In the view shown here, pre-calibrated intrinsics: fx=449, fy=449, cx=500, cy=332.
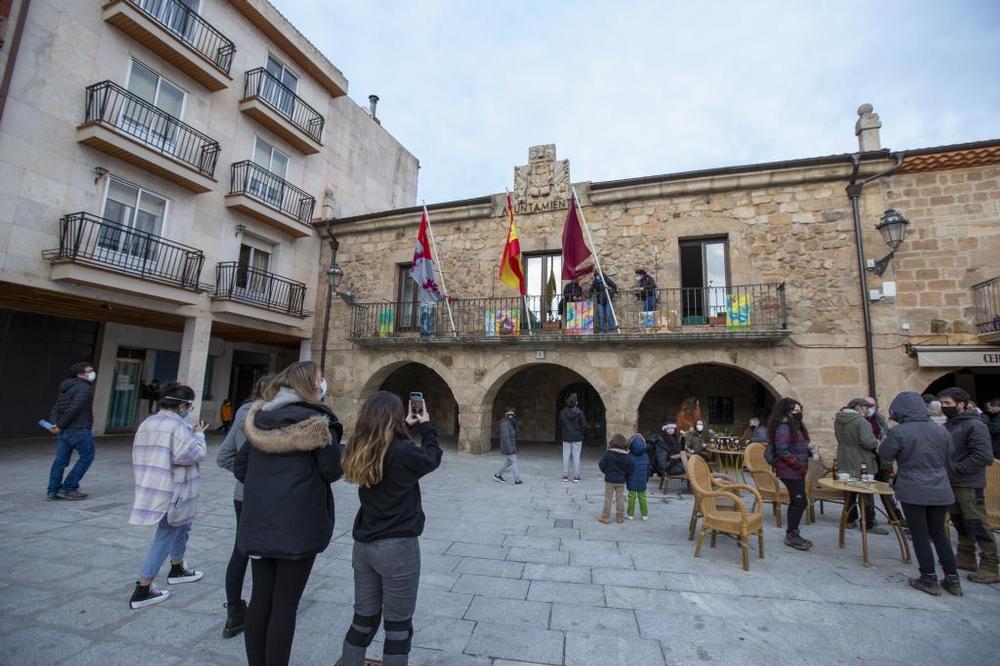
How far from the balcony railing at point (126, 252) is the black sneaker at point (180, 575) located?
7.49m

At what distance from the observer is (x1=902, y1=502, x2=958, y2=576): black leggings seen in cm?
367

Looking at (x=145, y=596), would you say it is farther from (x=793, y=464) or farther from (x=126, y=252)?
(x=126, y=252)

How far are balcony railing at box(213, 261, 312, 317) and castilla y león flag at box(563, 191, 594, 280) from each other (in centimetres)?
783

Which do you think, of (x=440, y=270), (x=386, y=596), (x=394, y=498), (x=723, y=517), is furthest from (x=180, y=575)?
(x=440, y=270)

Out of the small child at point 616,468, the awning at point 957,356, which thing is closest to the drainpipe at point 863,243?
the awning at point 957,356

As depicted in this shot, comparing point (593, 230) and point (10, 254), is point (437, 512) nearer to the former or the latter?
point (593, 230)

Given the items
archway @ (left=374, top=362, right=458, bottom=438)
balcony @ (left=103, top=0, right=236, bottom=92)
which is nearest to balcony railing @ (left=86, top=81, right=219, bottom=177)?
balcony @ (left=103, top=0, right=236, bottom=92)

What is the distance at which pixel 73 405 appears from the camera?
574cm

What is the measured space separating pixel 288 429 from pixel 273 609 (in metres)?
0.87

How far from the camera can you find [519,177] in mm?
11656

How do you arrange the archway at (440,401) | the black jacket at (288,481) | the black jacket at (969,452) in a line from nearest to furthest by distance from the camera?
the black jacket at (288,481) < the black jacket at (969,452) < the archway at (440,401)

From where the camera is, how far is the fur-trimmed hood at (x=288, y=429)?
213 centimetres

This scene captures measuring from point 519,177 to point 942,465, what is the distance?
9.95m

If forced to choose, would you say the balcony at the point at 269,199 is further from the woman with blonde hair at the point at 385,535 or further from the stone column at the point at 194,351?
the woman with blonde hair at the point at 385,535
